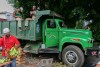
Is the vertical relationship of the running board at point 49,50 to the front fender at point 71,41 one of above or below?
below

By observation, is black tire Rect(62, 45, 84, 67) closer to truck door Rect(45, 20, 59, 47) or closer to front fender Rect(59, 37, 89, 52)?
front fender Rect(59, 37, 89, 52)

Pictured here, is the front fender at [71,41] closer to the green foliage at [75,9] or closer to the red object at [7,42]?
the green foliage at [75,9]

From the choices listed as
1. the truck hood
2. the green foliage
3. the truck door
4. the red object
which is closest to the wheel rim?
the truck hood

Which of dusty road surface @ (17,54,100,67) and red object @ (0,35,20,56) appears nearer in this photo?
red object @ (0,35,20,56)

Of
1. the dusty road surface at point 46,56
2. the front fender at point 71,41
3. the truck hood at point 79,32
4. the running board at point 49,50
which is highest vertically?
the truck hood at point 79,32

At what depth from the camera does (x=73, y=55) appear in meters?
11.9

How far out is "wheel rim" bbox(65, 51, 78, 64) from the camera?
11806mm

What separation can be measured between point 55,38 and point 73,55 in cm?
143

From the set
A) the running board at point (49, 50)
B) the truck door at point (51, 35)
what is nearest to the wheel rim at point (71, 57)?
the running board at point (49, 50)

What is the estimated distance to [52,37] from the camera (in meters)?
12.8

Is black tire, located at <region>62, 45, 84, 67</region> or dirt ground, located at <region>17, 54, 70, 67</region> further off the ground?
black tire, located at <region>62, 45, 84, 67</region>

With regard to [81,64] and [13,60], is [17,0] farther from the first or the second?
[13,60]

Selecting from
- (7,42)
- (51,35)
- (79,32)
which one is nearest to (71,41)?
(79,32)

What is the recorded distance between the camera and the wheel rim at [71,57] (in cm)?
1181
